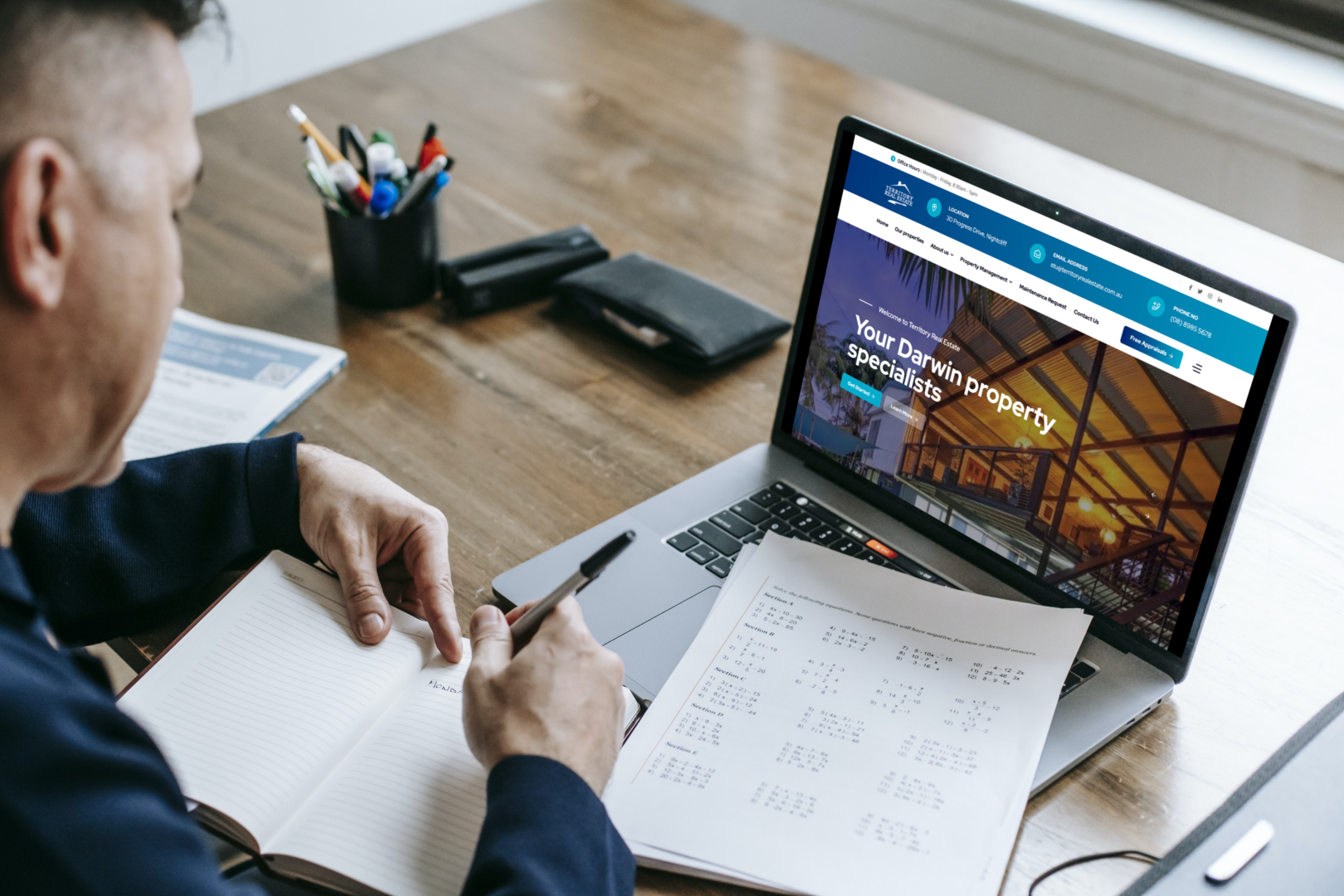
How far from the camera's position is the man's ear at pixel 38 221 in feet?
1.78

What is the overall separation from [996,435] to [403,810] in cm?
53

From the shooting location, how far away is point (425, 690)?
0.82m

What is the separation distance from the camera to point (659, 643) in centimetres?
89

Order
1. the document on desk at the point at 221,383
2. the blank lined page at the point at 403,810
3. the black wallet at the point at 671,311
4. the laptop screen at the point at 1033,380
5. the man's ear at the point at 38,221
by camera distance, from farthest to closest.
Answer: the black wallet at the point at 671,311 < the document on desk at the point at 221,383 < the laptop screen at the point at 1033,380 < the blank lined page at the point at 403,810 < the man's ear at the point at 38,221

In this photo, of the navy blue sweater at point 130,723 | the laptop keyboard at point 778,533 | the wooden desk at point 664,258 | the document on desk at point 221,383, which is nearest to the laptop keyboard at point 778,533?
the laptop keyboard at point 778,533

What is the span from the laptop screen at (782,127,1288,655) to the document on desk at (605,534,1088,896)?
0.07 m

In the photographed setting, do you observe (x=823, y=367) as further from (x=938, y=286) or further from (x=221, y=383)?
(x=221, y=383)

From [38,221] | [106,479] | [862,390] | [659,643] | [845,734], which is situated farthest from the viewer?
[862,390]

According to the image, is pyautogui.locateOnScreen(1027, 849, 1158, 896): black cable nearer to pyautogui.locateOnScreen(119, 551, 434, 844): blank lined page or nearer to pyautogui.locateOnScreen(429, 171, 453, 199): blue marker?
pyautogui.locateOnScreen(119, 551, 434, 844): blank lined page

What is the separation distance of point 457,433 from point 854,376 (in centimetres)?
42

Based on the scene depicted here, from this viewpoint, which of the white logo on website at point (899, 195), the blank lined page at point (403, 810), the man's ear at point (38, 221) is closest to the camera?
the man's ear at point (38, 221)

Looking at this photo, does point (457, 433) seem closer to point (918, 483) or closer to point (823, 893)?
point (918, 483)

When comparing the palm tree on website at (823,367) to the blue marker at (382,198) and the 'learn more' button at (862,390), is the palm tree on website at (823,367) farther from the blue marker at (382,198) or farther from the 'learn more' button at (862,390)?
the blue marker at (382,198)

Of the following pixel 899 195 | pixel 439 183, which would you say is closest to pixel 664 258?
pixel 439 183
